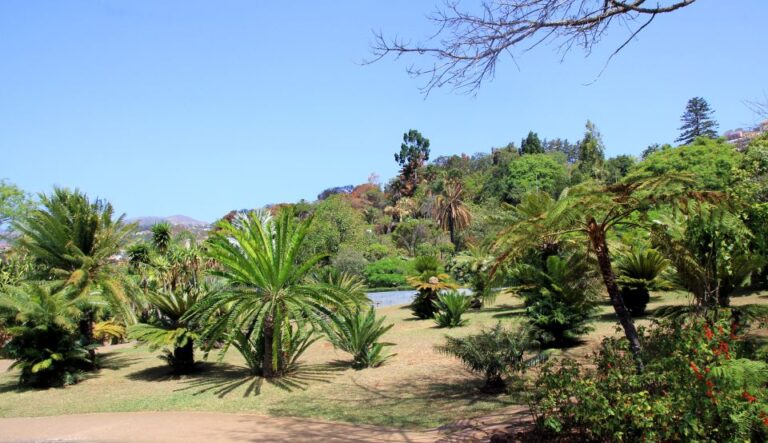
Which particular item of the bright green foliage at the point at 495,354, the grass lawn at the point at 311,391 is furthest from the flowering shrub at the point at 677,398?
the bright green foliage at the point at 495,354

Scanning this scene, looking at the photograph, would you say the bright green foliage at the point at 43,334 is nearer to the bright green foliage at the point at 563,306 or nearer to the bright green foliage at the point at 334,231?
the bright green foliage at the point at 563,306

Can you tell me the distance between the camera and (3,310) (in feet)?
36.2

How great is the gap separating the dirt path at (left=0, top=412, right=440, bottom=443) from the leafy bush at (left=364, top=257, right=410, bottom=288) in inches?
1284

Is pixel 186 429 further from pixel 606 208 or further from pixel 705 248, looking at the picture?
pixel 705 248

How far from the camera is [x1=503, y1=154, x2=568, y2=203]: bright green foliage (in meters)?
64.1

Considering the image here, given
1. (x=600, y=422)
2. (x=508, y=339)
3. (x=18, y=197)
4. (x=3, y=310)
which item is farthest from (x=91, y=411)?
(x=18, y=197)

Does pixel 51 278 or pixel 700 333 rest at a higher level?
pixel 51 278

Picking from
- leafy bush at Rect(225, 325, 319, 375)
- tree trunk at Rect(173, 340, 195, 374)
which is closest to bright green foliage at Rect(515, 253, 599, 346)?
leafy bush at Rect(225, 325, 319, 375)

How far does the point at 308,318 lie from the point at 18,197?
35.7 meters

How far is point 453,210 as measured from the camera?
5231 centimetres

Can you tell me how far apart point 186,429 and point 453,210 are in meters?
46.0

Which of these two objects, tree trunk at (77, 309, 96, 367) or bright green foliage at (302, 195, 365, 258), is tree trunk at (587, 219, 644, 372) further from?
bright green foliage at (302, 195, 365, 258)

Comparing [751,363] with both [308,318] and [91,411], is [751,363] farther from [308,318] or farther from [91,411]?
[91,411]

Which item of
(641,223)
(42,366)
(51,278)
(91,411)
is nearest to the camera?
(641,223)
